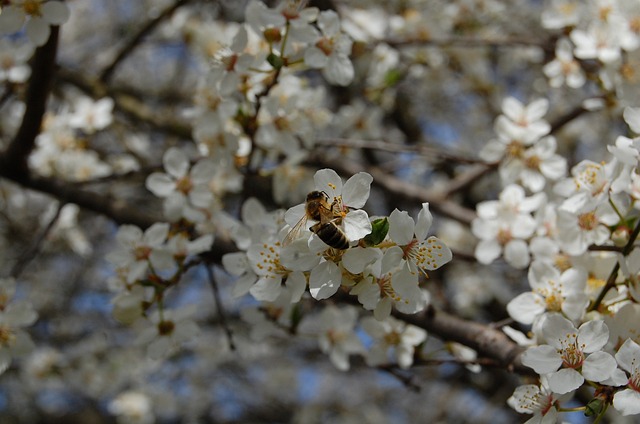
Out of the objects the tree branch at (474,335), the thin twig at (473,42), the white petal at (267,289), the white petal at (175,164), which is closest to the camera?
the white petal at (267,289)

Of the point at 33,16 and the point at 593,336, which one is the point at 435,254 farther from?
the point at 33,16

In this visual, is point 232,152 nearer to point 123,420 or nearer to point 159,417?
point 123,420

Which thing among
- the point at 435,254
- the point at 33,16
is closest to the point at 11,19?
the point at 33,16

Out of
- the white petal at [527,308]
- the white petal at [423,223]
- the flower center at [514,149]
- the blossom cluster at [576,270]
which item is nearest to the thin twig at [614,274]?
the blossom cluster at [576,270]

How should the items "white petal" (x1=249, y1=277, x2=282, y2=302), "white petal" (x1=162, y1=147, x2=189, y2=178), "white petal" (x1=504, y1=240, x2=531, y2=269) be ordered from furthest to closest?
"white petal" (x1=162, y1=147, x2=189, y2=178) → "white petal" (x1=504, y1=240, x2=531, y2=269) → "white petal" (x1=249, y1=277, x2=282, y2=302)

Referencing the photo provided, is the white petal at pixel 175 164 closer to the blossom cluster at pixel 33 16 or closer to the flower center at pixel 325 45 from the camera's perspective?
the blossom cluster at pixel 33 16

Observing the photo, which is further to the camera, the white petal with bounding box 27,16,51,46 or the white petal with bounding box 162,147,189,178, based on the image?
the white petal with bounding box 162,147,189,178

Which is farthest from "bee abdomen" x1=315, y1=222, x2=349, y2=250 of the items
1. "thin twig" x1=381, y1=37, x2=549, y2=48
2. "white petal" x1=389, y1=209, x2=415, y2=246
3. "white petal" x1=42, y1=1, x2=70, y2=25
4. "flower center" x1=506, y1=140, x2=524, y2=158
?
"thin twig" x1=381, y1=37, x2=549, y2=48

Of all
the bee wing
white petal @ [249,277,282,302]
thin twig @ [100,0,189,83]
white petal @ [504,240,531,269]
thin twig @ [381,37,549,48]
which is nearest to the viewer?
the bee wing

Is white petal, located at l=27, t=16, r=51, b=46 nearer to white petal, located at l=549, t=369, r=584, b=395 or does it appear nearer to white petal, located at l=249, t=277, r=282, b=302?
white petal, located at l=249, t=277, r=282, b=302
